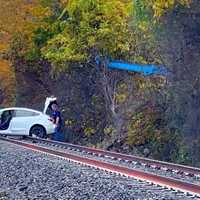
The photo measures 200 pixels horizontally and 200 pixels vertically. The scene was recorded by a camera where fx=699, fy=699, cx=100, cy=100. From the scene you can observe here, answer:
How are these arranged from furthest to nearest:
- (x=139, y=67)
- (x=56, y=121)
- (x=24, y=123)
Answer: (x=24, y=123) < (x=56, y=121) < (x=139, y=67)

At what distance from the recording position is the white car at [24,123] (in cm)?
3403

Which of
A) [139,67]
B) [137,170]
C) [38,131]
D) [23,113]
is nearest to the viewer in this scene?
[137,170]

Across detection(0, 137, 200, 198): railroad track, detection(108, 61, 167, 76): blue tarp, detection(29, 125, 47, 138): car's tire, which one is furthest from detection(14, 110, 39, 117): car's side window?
detection(0, 137, 200, 198): railroad track

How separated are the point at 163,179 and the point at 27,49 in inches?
1080

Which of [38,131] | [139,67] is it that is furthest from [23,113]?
[139,67]

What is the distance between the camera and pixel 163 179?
47.3 ft

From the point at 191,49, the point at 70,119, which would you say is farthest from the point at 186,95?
the point at 70,119

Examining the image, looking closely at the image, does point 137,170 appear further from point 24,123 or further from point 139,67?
point 24,123

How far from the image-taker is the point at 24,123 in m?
34.0

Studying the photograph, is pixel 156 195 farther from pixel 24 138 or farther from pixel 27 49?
pixel 27 49

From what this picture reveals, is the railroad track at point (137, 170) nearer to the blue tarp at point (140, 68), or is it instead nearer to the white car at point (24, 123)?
the blue tarp at point (140, 68)

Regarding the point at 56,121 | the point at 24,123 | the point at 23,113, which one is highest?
the point at 23,113

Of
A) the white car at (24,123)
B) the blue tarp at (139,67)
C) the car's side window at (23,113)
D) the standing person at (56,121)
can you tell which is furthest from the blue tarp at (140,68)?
the car's side window at (23,113)

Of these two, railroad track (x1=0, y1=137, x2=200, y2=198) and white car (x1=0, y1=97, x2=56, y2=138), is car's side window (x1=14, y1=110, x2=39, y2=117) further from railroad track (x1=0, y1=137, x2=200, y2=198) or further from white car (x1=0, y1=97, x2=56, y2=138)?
railroad track (x1=0, y1=137, x2=200, y2=198)
